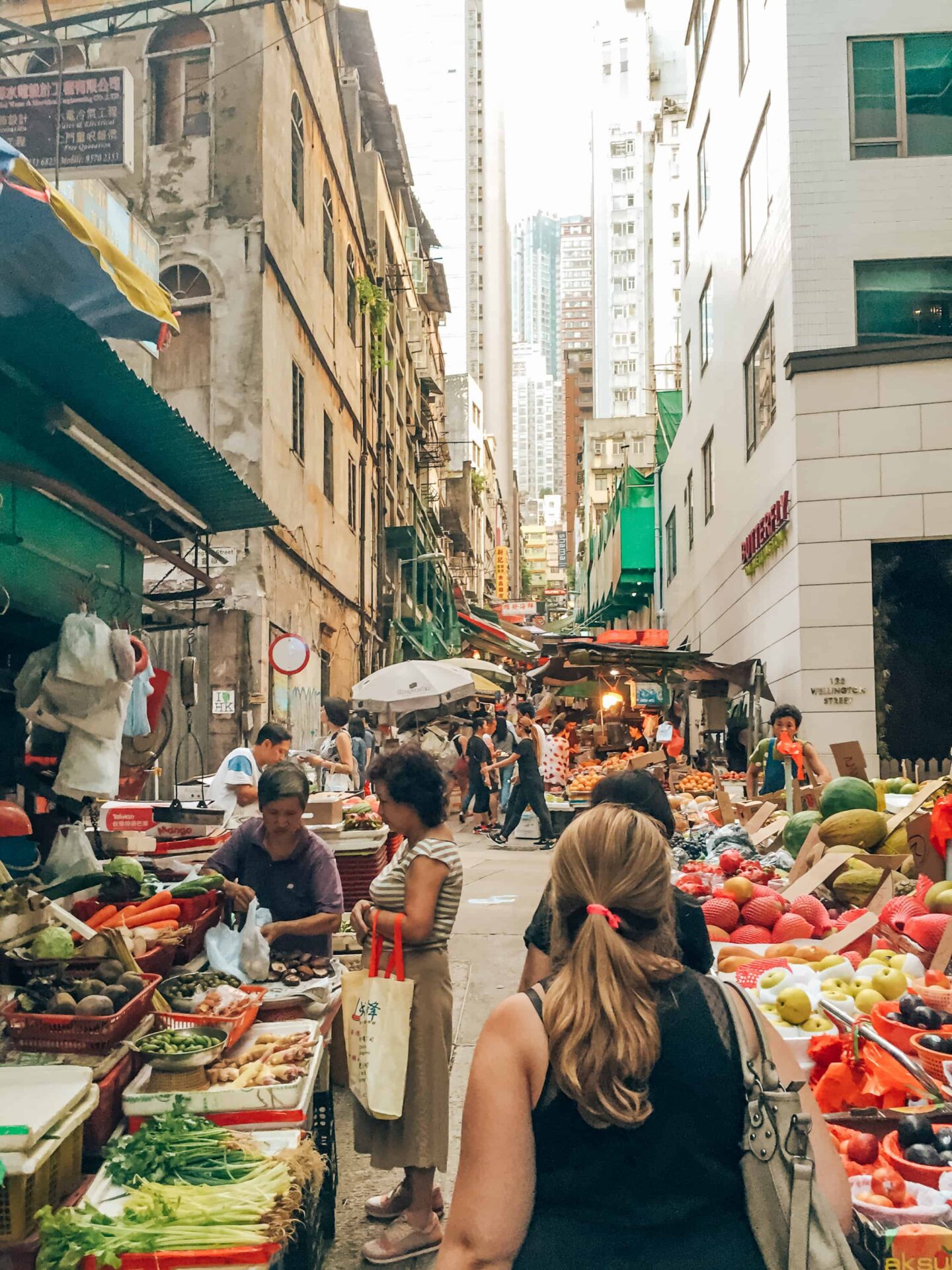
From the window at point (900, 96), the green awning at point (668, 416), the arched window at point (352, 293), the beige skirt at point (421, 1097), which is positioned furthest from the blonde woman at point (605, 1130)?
the green awning at point (668, 416)

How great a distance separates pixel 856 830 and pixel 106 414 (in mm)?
5874

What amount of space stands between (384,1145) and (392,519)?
93.4ft

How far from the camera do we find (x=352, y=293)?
947 inches

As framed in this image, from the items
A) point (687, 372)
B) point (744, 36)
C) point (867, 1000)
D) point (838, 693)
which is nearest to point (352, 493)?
point (687, 372)

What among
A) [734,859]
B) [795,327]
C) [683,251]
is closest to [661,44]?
[683,251]

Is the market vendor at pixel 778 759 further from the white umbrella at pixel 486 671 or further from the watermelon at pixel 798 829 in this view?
the white umbrella at pixel 486 671

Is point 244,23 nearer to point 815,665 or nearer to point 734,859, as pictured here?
point 815,665

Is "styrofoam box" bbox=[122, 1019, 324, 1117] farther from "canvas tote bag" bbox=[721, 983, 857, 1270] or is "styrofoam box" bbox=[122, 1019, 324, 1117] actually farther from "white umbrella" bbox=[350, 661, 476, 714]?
"white umbrella" bbox=[350, 661, 476, 714]

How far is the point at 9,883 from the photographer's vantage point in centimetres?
545

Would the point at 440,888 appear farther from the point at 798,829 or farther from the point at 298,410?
the point at 298,410

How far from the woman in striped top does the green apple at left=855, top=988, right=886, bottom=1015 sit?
1.82 meters

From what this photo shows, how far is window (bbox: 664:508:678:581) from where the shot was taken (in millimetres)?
30266

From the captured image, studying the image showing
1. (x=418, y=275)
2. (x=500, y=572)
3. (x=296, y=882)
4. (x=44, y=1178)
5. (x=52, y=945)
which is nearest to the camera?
(x=44, y=1178)

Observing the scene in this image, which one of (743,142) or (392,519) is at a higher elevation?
(743,142)
